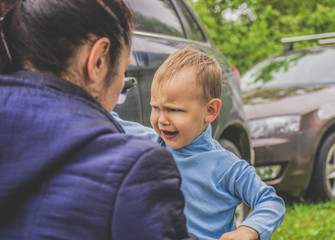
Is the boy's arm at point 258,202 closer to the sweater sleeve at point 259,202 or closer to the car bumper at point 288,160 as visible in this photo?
the sweater sleeve at point 259,202

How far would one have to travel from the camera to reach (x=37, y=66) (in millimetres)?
1073

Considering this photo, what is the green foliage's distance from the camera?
11430 millimetres

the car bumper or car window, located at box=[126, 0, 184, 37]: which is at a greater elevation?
car window, located at box=[126, 0, 184, 37]

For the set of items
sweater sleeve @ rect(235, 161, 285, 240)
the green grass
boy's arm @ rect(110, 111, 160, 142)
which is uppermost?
boy's arm @ rect(110, 111, 160, 142)

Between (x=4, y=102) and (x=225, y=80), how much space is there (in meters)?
2.48

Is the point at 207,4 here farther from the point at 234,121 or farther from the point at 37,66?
the point at 37,66

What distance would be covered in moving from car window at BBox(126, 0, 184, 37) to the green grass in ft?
5.96

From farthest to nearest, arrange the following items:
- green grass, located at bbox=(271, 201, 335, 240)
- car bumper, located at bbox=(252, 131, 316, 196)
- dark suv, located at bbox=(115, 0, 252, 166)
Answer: car bumper, located at bbox=(252, 131, 316, 196), green grass, located at bbox=(271, 201, 335, 240), dark suv, located at bbox=(115, 0, 252, 166)

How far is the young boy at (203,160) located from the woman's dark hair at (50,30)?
0.69 m

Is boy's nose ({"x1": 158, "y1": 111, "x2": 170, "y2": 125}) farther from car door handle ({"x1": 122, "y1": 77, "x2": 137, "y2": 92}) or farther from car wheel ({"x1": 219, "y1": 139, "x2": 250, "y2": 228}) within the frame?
car wheel ({"x1": 219, "y1": 139, "x2": 250, "y2": 228})

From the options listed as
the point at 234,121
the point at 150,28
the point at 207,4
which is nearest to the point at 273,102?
the point at 234,121

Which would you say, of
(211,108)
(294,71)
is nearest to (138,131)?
(211,108)

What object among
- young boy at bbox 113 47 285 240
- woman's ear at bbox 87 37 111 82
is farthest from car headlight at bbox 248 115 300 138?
woman's ear at bbox 87 37 111 82

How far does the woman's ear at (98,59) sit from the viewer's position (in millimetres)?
→ 1091
